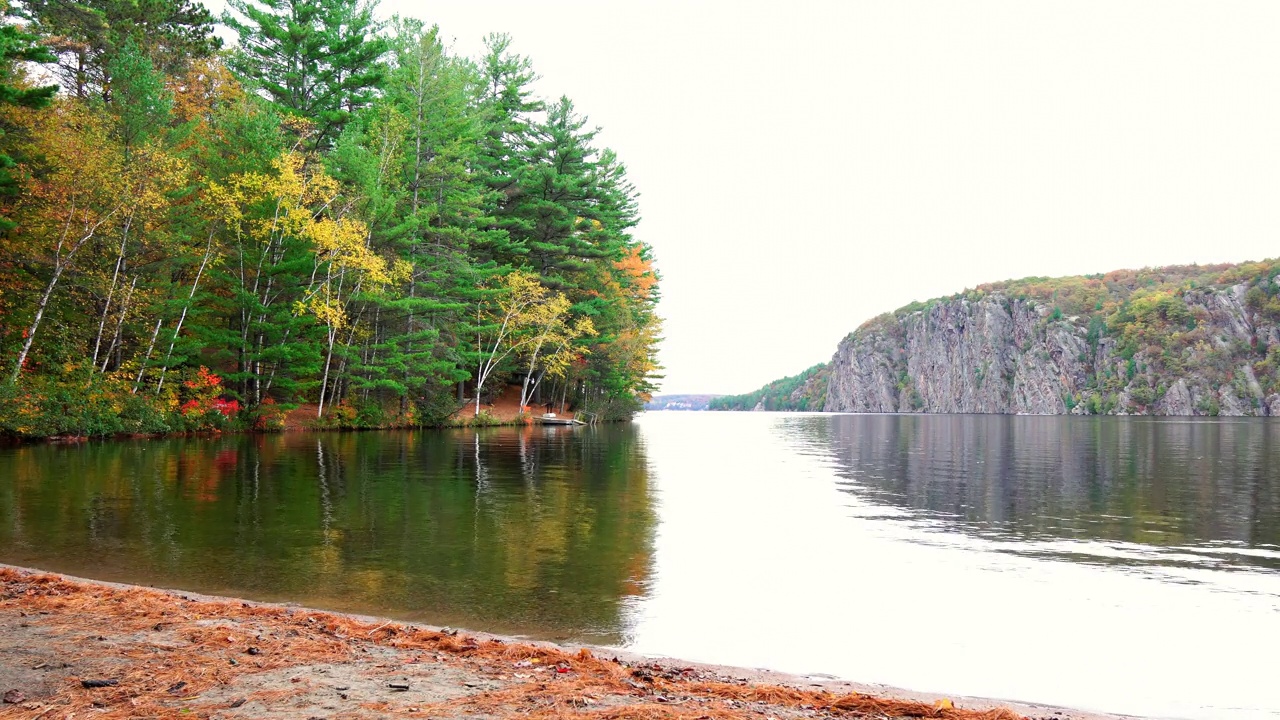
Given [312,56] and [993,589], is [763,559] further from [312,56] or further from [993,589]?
[312,56]

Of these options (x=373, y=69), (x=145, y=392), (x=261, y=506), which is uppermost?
(x=373, y=69)

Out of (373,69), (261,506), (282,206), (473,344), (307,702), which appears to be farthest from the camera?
(473,344)

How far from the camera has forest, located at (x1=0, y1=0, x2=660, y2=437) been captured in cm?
2894

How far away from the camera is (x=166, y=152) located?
32188 mm

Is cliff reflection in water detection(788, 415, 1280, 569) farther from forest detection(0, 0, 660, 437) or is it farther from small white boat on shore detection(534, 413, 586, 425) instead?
small white boat on shore detection(534, 413, 586, 425)

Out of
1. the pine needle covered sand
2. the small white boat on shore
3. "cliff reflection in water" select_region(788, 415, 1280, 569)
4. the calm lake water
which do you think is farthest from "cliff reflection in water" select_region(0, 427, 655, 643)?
the small white boat on shore

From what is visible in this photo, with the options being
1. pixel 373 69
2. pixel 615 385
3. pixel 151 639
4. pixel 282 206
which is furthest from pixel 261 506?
pixel 615 385

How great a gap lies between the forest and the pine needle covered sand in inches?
893

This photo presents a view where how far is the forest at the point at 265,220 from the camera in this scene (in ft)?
94.9

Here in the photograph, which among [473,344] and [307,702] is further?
[473,344]

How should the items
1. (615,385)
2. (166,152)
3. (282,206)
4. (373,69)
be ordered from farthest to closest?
(615,385)
(373,69)
(282,206)
(166,152)

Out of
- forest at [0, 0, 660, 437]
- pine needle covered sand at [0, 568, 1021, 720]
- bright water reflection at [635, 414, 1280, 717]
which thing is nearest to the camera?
pine needle covered sand at [0, 568, 1021, 720]

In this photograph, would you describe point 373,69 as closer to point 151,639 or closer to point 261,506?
point 261,506

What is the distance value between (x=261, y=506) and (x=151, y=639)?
947 cm
